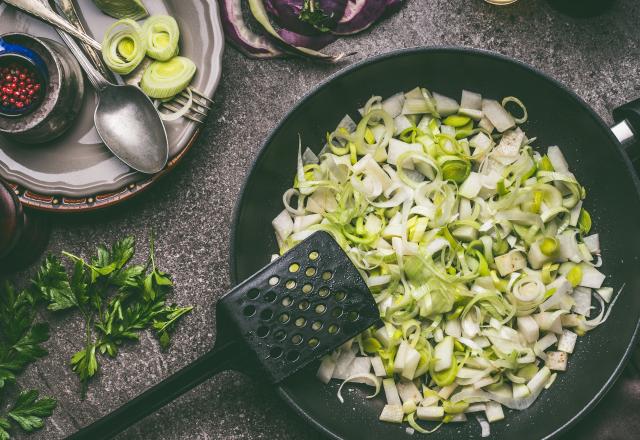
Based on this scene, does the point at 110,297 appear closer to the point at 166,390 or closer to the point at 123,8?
the point at 166,390

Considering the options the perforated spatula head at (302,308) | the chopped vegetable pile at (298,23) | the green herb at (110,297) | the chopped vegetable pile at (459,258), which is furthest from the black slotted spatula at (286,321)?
the chopped vegetable pile at (298,23)

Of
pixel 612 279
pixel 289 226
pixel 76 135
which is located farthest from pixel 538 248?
pixel 76 135

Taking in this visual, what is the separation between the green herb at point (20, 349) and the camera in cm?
122

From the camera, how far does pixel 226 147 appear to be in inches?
49.5

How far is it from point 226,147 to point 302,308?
41cm

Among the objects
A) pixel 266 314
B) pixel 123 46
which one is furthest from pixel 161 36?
pixel 266 314

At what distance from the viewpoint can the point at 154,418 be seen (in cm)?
123

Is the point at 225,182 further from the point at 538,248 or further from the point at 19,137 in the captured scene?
the point at 538,248

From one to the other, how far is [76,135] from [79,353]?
46 cm

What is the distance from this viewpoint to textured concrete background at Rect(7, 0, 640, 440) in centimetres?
125

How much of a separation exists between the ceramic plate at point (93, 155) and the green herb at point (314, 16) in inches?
7.4

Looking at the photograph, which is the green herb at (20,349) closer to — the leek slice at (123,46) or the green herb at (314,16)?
the leek slice at (123,46)

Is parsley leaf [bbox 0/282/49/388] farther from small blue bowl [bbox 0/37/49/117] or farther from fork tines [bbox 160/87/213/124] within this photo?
fork tines [bbox 160/87/213/124]

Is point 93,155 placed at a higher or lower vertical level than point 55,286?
higher
